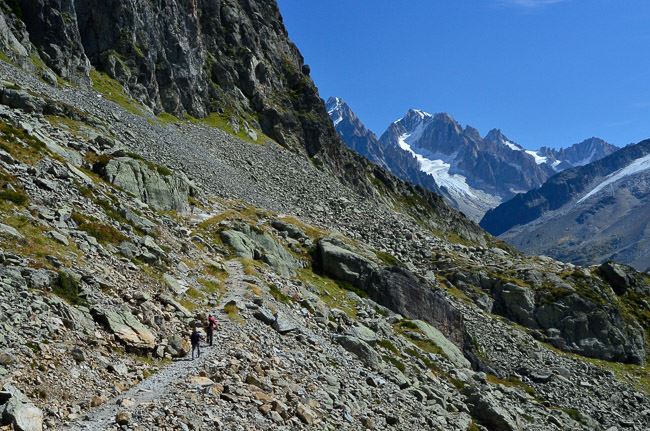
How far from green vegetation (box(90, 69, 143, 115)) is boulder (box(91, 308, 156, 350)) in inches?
2950

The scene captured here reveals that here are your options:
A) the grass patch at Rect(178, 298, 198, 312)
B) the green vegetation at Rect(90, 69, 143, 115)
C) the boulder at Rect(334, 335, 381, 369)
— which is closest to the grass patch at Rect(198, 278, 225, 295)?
the grass patch at Rect(178, 298, 198, 312)

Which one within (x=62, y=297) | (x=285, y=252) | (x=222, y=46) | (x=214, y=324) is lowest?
(x=62, y=297)

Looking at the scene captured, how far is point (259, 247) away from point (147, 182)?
11896 mm

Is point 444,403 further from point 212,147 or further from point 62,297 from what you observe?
point 212,147

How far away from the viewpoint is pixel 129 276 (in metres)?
29.7

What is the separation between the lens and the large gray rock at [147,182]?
4744 cm

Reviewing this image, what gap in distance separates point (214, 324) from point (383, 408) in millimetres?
10155

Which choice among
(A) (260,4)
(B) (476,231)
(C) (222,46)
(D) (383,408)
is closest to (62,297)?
(D) (383,408)

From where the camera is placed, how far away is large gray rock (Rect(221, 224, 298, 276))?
48.5 meters

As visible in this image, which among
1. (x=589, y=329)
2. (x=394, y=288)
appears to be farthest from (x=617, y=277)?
(x=394, y=288)

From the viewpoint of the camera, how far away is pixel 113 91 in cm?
9950

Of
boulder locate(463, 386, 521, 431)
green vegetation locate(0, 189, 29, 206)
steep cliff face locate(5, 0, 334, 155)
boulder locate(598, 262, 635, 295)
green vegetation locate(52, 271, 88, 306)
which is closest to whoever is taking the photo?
green vegetation locate(52, 271, 88, 306)

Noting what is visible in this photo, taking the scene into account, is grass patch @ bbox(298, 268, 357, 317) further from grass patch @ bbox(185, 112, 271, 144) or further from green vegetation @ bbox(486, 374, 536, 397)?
grass patch @ bbox(185, 112, 271, 144)

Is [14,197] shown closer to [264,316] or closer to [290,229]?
[264,316]
